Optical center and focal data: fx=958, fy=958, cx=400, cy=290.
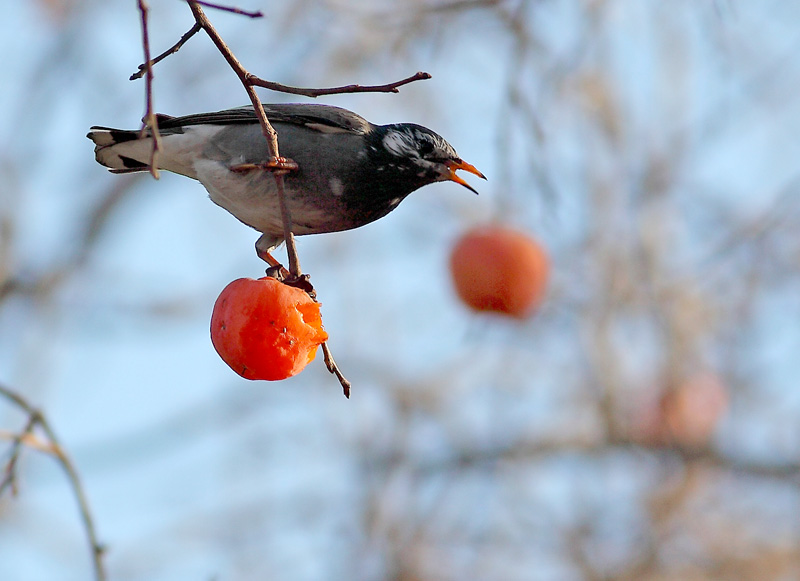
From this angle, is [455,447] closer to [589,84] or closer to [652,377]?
[652,377]

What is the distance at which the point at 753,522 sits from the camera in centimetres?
909

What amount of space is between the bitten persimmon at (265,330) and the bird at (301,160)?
2.19ft

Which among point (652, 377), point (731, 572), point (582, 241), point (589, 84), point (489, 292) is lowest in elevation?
point (731, 572)

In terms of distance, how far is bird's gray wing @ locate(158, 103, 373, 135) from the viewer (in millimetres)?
3662

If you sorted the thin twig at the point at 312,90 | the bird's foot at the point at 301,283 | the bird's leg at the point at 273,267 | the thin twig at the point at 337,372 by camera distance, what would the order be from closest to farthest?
the thin twig at the point at 312,90
the thin twig at the point at 337,372
the bird's foot at the point at 301,283
the bird's leg at the point at 273,267

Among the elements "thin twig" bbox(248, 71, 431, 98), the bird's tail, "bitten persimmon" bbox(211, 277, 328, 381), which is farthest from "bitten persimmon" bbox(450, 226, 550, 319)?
"thin twig" bbox(248, 71, 431, 98)

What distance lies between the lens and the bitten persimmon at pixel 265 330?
2.78m

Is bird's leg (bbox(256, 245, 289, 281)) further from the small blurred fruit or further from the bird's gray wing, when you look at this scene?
the small blurred fruit

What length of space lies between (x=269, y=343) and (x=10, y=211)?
5.96m

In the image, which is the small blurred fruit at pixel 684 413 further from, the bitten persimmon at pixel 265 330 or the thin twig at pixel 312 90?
the thin twig at pixel 312 90

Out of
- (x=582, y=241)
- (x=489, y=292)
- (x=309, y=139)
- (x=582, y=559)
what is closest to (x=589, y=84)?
(x=582, y=241)

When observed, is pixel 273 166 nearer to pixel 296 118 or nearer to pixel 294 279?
pixel 294 279

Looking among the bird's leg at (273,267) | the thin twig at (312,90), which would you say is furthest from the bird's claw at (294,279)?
the thin twig at (312,90)

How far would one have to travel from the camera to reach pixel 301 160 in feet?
11.6
